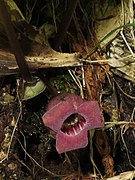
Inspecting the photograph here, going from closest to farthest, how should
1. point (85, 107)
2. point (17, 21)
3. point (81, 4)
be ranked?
point (85, 107), point (17, 21), point (81, 4)

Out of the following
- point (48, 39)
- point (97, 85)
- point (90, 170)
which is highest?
point (48, 39)

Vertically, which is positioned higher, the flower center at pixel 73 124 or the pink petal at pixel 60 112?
the pink petal at pixel 60 112

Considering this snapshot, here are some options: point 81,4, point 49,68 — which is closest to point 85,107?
point 49,68

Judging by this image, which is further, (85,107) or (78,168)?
(78,168)

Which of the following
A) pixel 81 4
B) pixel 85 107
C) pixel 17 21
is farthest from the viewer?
pixel 81 4

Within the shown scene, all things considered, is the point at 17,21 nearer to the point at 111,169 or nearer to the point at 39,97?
the point at 39,97
